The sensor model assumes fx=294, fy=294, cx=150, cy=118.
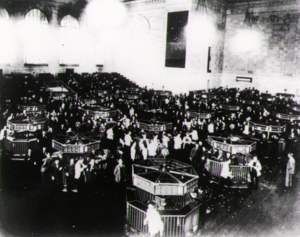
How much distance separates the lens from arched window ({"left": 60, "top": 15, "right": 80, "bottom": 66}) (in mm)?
26016

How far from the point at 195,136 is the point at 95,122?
16.6 feet

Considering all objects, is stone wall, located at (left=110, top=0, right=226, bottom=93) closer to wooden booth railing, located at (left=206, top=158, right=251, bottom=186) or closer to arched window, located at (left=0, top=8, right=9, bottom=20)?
arched window, located at (left=0, top=8, right=9, bottom=20)

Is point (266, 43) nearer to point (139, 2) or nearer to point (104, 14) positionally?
point (139, 2)

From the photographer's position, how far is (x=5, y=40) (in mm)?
22406

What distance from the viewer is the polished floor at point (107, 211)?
22.7 ft

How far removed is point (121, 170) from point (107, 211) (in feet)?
5.65

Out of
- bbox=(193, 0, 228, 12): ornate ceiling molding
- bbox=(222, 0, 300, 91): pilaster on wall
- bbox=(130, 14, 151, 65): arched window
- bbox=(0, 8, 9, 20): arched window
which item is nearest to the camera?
bbox=(0, 8, 9, 20): arched window

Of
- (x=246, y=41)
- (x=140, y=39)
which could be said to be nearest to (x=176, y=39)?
(x=140, y=39)

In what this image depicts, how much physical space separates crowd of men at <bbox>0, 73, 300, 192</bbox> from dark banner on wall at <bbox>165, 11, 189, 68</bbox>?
363cm

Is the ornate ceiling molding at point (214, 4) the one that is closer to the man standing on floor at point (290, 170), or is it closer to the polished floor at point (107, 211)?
the man standing on floor at point (290, 170)

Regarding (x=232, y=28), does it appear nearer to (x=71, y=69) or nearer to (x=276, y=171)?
(x=71, y=69)

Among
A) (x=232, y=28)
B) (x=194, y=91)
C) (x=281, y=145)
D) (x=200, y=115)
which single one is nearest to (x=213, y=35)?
(x=232, y=28)

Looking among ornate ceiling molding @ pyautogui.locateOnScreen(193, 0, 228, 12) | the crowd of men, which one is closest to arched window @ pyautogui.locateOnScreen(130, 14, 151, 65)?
the crowd of men

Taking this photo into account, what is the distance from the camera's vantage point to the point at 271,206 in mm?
8320
